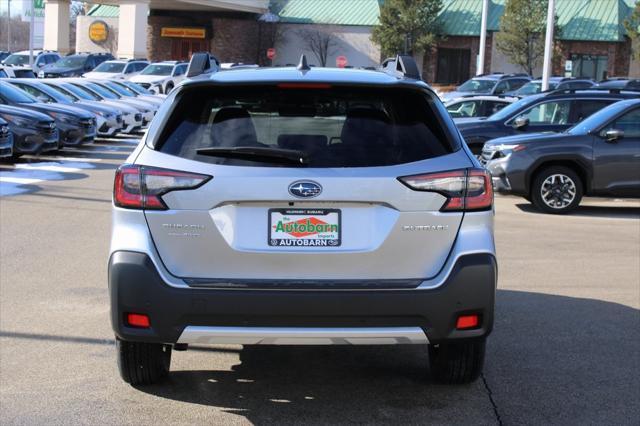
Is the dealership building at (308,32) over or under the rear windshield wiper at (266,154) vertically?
over

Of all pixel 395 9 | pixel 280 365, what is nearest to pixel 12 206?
pixel 280 365

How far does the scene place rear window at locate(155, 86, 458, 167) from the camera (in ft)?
15.7

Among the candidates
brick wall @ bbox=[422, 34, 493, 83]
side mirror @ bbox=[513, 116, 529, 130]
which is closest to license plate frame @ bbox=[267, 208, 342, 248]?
side mirror @ bbox=[513, 116, 529, 130]

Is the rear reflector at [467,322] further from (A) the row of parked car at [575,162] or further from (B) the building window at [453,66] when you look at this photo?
(B) the building window at [453,66]

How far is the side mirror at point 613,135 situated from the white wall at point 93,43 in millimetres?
58231

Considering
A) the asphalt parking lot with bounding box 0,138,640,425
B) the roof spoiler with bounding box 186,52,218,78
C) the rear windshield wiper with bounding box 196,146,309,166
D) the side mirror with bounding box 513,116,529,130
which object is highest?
the roof spoiler with bounding box 186,52,218,78

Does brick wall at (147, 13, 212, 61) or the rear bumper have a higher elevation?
brick wall at (147, 13, 212, 61)

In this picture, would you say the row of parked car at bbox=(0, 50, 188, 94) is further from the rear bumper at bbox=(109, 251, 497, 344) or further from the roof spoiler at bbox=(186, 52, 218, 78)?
the rear bumper at bbox=(109, 251, 497, 344)

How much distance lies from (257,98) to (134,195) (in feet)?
2.78

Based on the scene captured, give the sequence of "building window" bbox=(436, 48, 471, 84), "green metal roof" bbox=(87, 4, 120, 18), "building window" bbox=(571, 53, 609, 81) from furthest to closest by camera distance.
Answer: "green metal roof" bbox=(87, 4, 120, 18) < "building window" bbox=(436, 48, 471, 84) < "building window" bbox=(571, 53, 609, 81)

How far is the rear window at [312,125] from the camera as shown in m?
4.78

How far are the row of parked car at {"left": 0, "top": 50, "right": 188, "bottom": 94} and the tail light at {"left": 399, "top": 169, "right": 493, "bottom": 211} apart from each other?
33586mm

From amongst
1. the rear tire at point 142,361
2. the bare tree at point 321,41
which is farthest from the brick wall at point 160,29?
the rear tire at point 142,361

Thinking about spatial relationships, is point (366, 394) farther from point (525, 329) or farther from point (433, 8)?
point (433, 8)
